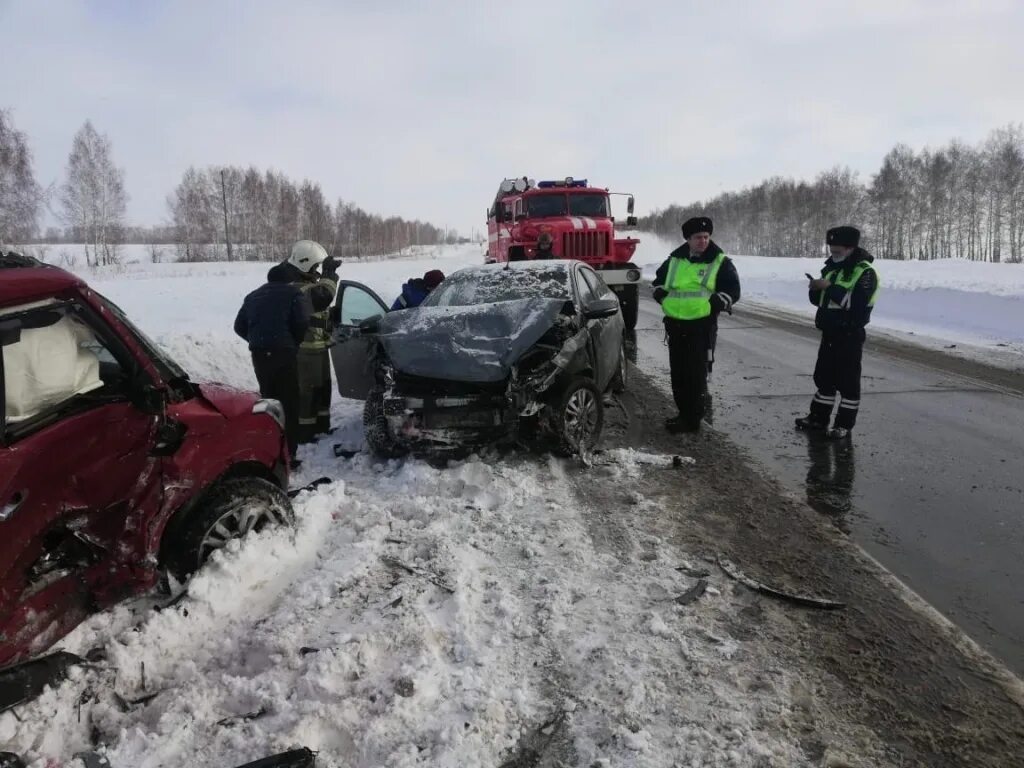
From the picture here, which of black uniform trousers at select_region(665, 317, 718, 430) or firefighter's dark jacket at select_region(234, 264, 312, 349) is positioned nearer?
firefighter's dark jacket at select_region(234, 264, 312, 349)

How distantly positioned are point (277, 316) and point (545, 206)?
32.5ft

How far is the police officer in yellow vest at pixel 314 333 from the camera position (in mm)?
5695

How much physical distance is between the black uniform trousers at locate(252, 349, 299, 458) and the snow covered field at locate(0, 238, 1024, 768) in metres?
1.65

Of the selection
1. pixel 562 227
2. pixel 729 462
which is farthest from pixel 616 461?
pixel 562 227

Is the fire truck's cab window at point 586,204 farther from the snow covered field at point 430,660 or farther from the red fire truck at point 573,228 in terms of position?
the snow covered field at point 430,660

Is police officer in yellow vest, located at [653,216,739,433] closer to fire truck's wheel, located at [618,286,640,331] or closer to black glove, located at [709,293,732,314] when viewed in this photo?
black glove, located at [709,293,732,314]

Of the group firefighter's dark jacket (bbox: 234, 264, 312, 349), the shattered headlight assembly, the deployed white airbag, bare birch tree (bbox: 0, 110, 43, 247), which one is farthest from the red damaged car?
bare birch tree (bbox: 0, 110, 43, 247)

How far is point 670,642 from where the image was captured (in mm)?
2773

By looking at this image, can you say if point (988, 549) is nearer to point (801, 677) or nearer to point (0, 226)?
point (801, 677)

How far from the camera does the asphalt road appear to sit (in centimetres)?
333

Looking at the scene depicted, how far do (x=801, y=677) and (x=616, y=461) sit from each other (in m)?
2.76

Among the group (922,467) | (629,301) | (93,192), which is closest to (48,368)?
(922,467)

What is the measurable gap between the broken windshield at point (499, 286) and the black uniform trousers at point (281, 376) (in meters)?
1.53

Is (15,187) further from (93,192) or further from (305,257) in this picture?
(305,257)
